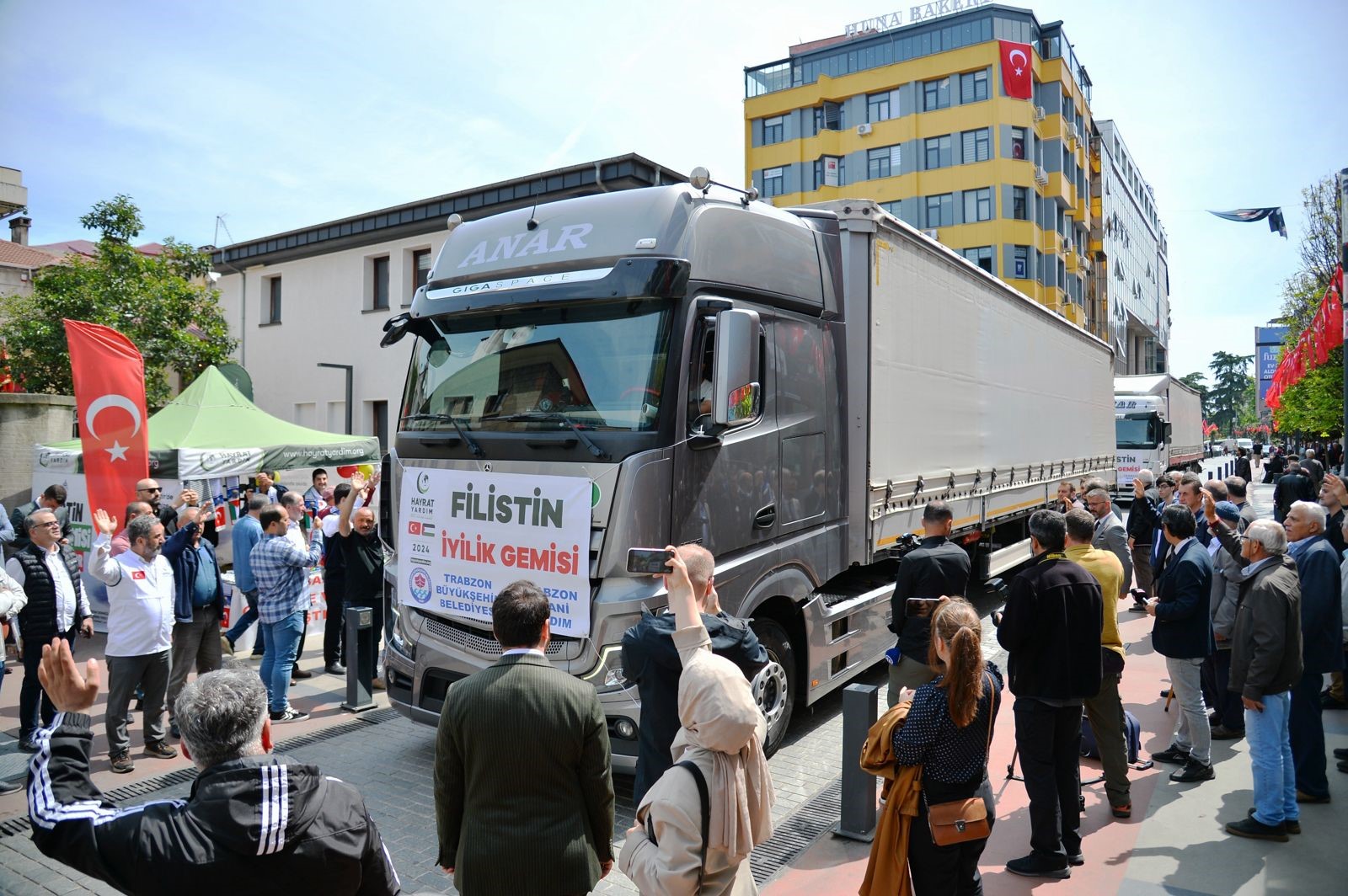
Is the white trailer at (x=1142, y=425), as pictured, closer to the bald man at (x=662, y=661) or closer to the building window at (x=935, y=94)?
the building window at (x=935, y=94)

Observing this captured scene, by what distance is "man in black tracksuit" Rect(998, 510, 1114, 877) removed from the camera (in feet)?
14.9

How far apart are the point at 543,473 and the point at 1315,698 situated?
15.6 feet

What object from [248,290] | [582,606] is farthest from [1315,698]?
[248,290]

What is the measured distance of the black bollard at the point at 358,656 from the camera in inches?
302

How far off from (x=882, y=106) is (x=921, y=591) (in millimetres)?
43398

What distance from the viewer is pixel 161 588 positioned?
20.9 ft

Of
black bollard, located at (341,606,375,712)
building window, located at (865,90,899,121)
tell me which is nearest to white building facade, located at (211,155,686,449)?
black bollard, located at (341,606,375,712)

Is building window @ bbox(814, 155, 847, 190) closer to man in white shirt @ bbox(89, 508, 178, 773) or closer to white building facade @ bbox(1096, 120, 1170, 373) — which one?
white building facade @ bbox(1096, 120, 1170, 373)

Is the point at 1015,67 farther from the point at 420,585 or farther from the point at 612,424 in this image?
the point at 420,585

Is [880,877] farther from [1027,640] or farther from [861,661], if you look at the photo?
[861,661]

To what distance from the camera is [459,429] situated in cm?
579

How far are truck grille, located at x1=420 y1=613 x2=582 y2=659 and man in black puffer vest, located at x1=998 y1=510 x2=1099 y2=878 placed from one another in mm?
2461

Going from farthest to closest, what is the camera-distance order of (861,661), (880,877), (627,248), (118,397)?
1. (118,397)
2. (861,661)
3. (627,248)
4. (880,877)

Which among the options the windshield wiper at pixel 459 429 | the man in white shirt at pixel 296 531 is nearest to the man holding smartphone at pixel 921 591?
the windshield wiper at pixel 459 429
